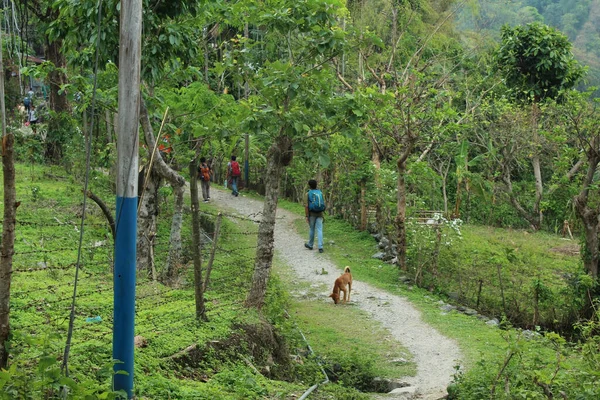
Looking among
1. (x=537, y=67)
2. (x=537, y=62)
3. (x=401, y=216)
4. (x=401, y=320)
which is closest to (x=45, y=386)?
(x=401, y=320)

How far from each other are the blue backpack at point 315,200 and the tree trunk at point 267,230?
17.4 ft

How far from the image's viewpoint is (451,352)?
9711 millimetres

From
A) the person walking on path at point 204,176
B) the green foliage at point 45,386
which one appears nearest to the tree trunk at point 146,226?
the green foliage at point 45,386

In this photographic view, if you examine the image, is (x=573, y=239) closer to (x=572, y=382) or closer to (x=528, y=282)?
(x=528, y=282)

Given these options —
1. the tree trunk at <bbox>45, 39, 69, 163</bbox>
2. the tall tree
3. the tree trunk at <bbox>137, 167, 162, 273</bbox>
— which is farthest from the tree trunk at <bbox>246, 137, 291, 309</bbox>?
the tree trunk at <bbox>45, 39, 69, 163</bbox>

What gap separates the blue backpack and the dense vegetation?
44.6 inches

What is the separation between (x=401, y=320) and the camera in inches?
446

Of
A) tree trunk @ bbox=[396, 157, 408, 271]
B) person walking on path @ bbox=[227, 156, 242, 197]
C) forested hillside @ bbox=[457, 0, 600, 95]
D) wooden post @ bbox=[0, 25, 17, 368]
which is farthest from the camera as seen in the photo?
forested hillside @ bbox=[457, 0, 600, 95]

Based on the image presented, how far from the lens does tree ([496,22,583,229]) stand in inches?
845

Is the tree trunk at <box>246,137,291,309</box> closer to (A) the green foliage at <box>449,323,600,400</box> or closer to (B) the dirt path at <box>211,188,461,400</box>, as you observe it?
(B) the dirt path at <box>211,188,461,400</box>

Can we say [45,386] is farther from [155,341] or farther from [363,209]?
[363,209]

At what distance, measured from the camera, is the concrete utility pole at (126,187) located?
191 inches

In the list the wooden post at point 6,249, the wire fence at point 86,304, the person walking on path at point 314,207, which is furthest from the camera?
the person walking on path at point 314,207

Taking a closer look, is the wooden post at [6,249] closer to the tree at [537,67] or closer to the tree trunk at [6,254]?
the tree trunk at [6,254]
